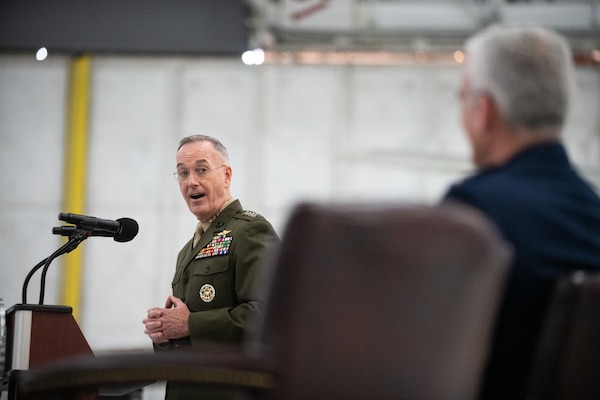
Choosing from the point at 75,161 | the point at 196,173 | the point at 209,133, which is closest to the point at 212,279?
the point at 196,173

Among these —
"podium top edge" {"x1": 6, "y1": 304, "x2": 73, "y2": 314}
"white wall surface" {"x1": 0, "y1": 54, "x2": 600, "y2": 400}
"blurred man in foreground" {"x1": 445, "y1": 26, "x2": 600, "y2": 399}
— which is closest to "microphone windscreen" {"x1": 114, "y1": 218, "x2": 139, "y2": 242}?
"podium top edge" {"x1": 6, "y1": 304, "x2": 73, "y2": 314}

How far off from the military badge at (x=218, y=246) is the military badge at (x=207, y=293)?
131mm

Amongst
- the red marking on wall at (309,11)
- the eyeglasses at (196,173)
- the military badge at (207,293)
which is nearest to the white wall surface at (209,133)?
the red marking on wall at (309,11)

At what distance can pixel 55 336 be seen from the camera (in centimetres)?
293

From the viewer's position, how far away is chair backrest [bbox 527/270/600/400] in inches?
51.7

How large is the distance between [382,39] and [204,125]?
166 centimetres

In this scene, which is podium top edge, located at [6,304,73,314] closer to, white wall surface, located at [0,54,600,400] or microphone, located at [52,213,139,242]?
microphone, located at [52,213,139,242]

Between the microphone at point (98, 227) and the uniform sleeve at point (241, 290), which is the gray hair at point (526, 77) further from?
the microphone at point (98, 227)

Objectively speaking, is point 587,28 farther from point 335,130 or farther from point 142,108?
point 142,108

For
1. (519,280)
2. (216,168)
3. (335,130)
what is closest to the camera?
(519,280)

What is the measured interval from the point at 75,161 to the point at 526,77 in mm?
6342

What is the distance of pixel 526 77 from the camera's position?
1.48 metres

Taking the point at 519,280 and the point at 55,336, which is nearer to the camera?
the point at 519,280

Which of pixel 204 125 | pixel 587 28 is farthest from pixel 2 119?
pixel 587 28
